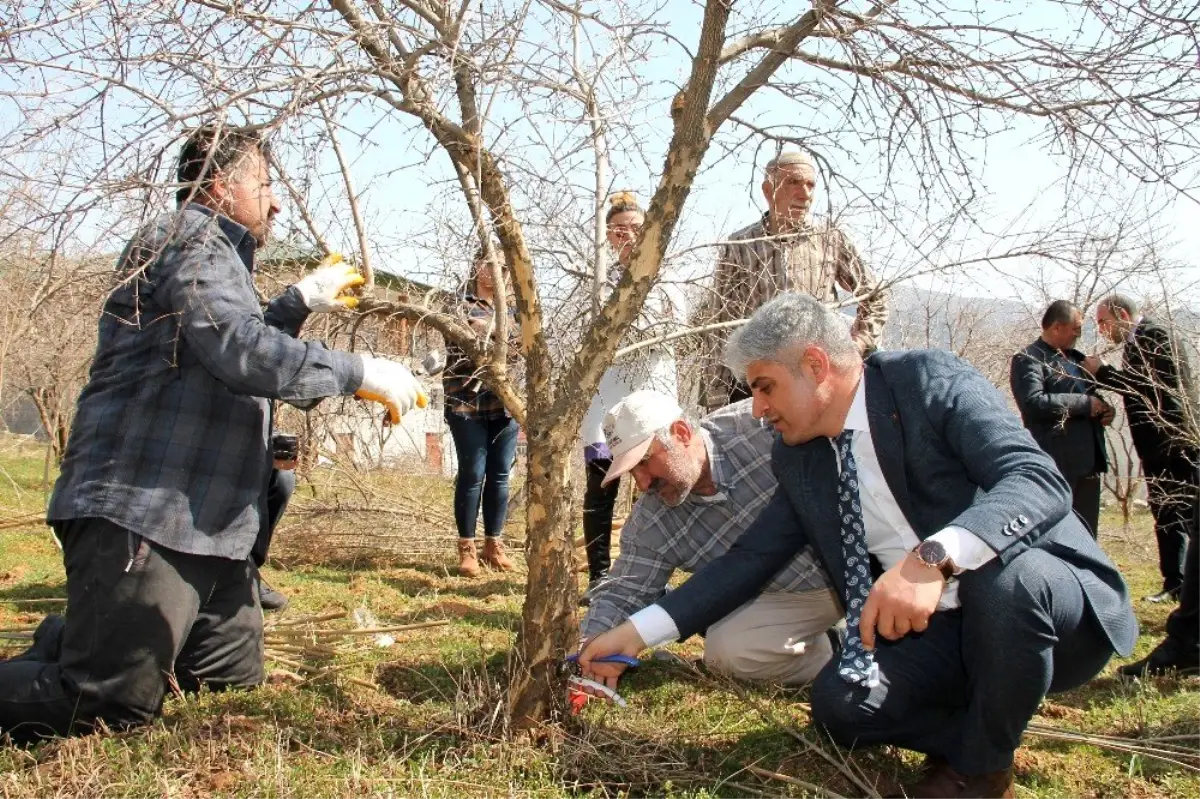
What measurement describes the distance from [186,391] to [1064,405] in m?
4.63

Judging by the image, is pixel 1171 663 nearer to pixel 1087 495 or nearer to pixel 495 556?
pixel 1087 495

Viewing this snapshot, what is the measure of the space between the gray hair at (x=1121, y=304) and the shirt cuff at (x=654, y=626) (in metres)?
4.09

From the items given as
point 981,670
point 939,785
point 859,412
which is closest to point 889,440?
point 859,412

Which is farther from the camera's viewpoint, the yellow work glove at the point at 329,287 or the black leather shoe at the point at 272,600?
the black leather shoe at the point at 272,600

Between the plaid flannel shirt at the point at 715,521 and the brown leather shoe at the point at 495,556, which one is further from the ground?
the plaid flannel shirt at the point at 715,521

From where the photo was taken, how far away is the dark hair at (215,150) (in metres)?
2.16

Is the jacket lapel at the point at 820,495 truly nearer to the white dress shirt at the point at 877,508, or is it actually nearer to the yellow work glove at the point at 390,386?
the white dress shirt at the point at 877,508

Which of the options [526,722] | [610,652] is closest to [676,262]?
[610,652]

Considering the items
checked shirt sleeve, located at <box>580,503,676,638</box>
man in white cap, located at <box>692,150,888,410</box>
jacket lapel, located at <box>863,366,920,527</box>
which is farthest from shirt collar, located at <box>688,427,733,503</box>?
jacket lapel, located at <box>863,366,920,527</box>

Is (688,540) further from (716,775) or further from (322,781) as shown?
(322,781)

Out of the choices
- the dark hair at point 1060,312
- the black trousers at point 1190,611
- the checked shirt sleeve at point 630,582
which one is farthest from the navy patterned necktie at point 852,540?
the dark hair at point 1060,312

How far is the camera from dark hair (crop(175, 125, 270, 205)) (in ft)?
7.09

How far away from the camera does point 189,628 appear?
2.88 metres

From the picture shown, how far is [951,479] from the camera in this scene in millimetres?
2441
